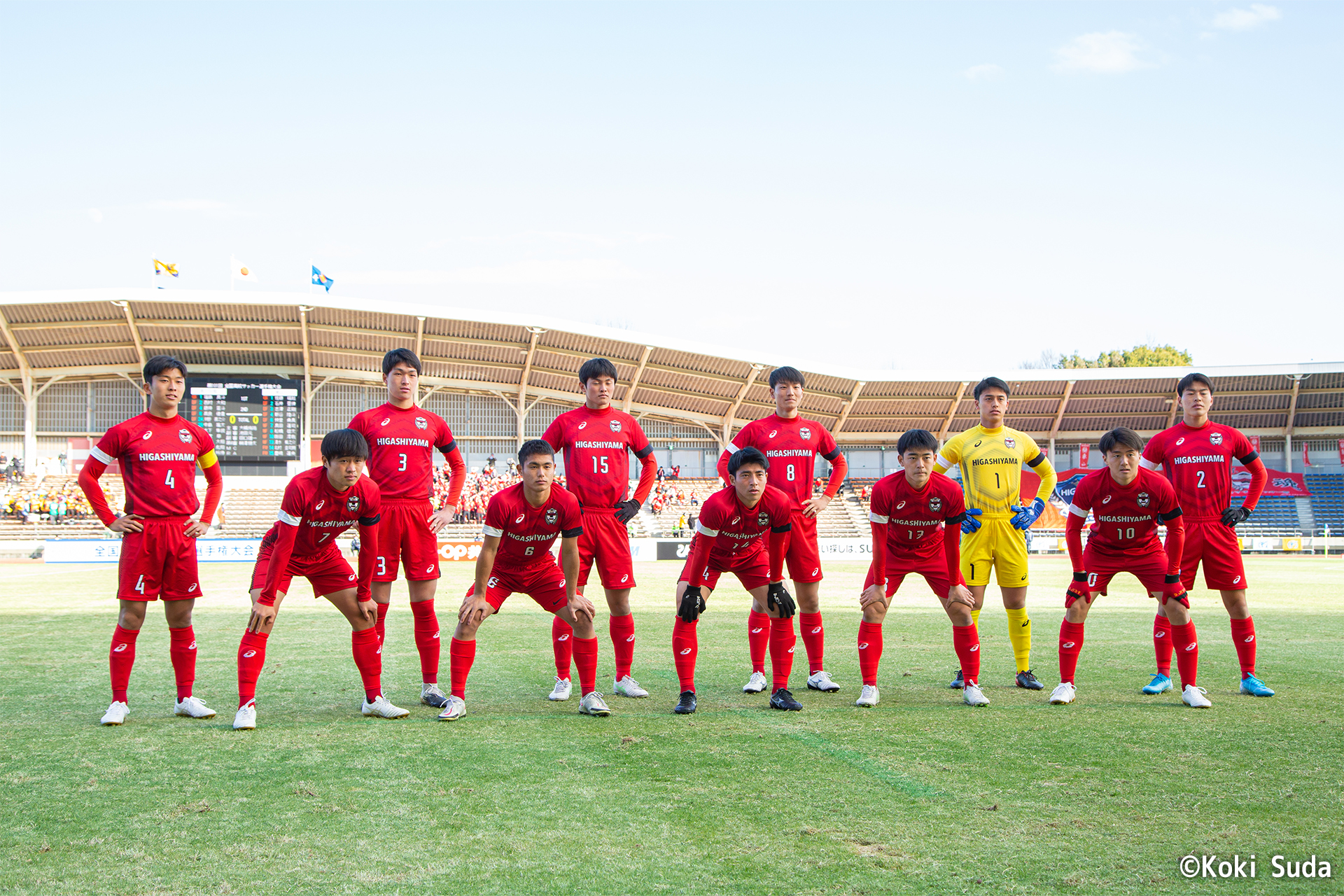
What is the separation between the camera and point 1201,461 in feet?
25.2

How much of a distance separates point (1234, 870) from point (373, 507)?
533cm

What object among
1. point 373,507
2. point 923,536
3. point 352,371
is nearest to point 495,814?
point 373,507

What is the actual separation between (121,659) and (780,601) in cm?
452

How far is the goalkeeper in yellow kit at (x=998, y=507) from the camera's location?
7801 millimetres

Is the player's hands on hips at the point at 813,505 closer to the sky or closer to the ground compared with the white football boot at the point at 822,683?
closer to the sky

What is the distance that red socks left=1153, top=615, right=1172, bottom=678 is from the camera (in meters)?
7.46

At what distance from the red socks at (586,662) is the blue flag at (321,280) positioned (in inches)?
1243

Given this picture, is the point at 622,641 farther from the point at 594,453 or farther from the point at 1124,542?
the point at 1124,542

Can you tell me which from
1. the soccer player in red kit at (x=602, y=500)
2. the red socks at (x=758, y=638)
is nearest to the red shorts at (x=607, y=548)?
the soccer player in red kit at (x=602, y=500)

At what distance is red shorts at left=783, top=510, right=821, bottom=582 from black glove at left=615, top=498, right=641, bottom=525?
121 cm

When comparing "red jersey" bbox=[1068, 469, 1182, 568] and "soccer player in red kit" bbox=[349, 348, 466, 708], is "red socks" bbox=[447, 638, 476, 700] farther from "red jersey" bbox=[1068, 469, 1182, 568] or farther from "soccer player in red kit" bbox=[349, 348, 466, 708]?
"red jersey" bbox=[1068, 469, 1182, 568]

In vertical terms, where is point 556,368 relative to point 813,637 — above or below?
above

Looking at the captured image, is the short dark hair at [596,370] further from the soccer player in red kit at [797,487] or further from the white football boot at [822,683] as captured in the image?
the white football boot at [822,683]

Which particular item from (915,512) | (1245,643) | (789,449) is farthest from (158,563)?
(1245,643)
